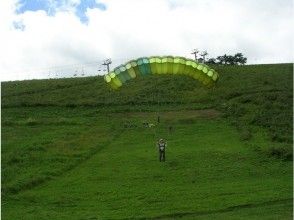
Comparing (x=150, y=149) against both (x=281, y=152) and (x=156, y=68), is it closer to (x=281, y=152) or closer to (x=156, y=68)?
(x=156, y=68)

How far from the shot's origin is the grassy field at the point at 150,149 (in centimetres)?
2188

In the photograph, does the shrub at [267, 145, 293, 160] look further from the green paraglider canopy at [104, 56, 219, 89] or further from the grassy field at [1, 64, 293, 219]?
the green paraglider canopy at [104, 56, 219, 89]

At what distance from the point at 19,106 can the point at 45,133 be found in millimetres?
13549

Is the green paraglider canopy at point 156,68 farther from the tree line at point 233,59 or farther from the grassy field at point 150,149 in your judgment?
the tree line at point 233,59

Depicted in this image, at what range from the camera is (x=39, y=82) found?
2608 inches

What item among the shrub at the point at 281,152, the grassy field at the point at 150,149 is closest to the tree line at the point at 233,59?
the grassy field at the point at 150,149

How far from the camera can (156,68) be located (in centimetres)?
2828

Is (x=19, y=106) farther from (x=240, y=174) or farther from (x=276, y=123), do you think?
(x=240, y=174)

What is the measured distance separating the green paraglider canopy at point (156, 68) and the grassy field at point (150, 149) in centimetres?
471

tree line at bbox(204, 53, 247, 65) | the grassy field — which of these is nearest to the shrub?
the grassy field

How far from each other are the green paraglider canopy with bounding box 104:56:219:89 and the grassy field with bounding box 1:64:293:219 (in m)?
4.71

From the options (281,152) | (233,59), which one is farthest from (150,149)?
(233,59)

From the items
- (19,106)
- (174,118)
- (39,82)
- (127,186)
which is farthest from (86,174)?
(39,82)

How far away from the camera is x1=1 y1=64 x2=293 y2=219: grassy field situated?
21.9 metres
